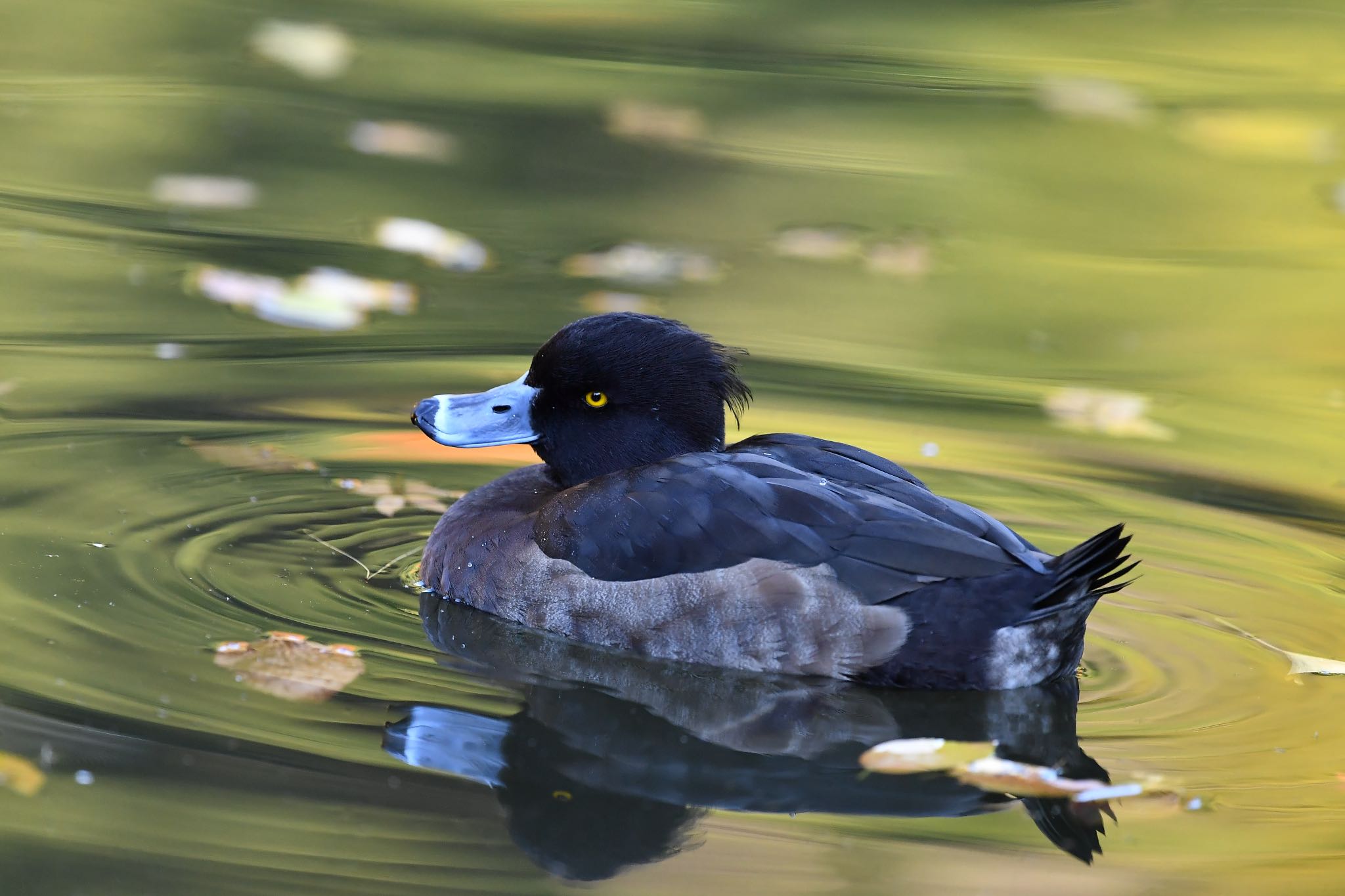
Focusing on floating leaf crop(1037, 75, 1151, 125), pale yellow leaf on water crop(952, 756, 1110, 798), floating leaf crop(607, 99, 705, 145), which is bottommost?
pale yellow leaf on water crop(952, 756, 1110, 798)

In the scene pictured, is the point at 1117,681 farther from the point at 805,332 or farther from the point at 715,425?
the point at 805,332

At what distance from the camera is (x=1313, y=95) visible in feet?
40.4

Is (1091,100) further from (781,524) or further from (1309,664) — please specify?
(781,524)

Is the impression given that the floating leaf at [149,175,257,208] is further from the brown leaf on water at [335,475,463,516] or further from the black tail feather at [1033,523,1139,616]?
the black tail feather at [1033,523,1139,616]

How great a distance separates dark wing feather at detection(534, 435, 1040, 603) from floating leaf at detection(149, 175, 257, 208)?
4849 mm

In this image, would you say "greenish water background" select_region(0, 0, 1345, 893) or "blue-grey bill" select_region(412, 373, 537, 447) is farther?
"blue-grey bill" select_region(412, 373, 537, 447)

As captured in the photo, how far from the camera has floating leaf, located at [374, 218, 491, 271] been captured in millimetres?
9086

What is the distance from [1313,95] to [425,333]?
7368 millimetres

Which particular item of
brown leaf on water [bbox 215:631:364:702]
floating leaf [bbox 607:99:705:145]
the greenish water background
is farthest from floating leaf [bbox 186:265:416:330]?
brown leaf on water [bbox 215:631:364:702]

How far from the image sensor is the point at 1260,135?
11758mm

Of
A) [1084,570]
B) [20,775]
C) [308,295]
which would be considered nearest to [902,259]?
[308,295]

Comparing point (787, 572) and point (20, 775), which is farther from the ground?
point (787, 572)

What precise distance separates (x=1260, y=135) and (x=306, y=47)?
6.54 meters

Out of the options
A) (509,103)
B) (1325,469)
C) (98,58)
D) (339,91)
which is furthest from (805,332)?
(98,58)
